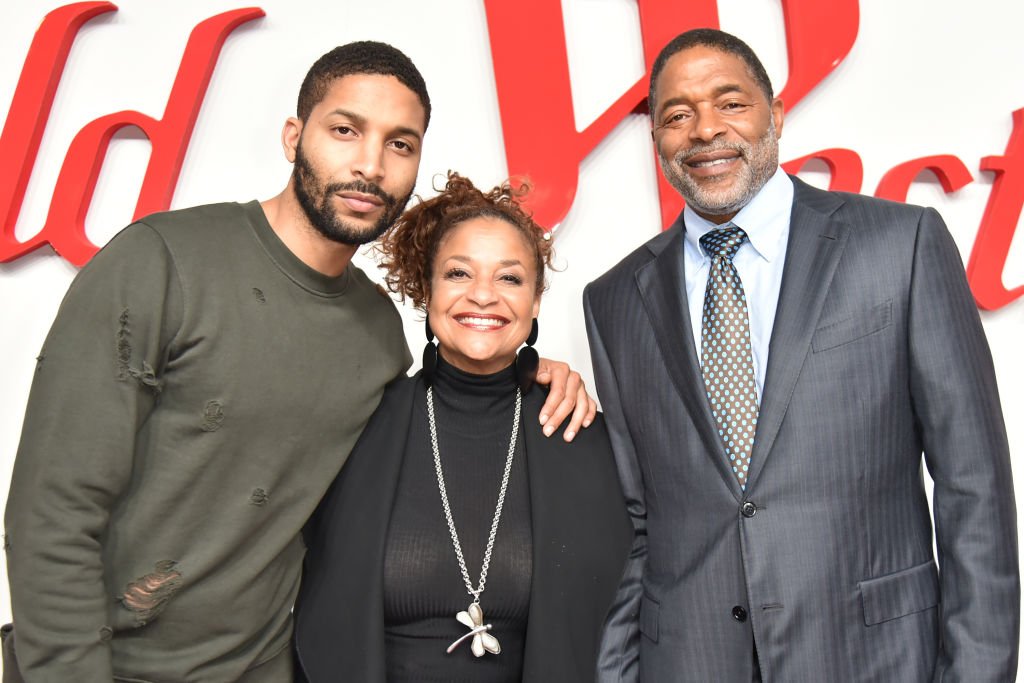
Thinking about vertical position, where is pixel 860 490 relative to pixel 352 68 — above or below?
below

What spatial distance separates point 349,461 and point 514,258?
61 cm

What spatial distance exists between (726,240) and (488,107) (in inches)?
55.5

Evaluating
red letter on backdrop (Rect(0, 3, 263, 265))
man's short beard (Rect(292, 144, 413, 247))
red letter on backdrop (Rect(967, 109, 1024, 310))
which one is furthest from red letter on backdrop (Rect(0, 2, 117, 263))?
red letter on backdrop (Rect(967, 109, 1024, 310))

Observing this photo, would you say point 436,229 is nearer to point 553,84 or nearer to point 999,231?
point 553,84

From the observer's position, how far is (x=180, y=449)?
1.57 meters

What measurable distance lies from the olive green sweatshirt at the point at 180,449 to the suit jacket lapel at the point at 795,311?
851 mm

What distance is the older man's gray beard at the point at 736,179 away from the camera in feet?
5.82

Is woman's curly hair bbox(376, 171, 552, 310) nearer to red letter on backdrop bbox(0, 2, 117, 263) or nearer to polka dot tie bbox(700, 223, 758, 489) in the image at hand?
polka dot tie bbox(700, 223, 758, 489)

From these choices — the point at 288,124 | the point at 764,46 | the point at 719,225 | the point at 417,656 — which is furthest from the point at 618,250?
the point at 417,656

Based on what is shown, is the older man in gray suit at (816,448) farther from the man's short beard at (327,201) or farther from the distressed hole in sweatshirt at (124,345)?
the distressed hole in sweatshirt at (124,345)

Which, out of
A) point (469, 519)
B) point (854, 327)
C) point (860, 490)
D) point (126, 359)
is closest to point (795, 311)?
point (854, 327)

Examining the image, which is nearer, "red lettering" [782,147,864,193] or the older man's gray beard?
the older man's gray beard

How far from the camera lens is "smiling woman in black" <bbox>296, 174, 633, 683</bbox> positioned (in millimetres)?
1765

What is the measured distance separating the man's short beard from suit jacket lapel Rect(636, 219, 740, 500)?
63 centimetres
